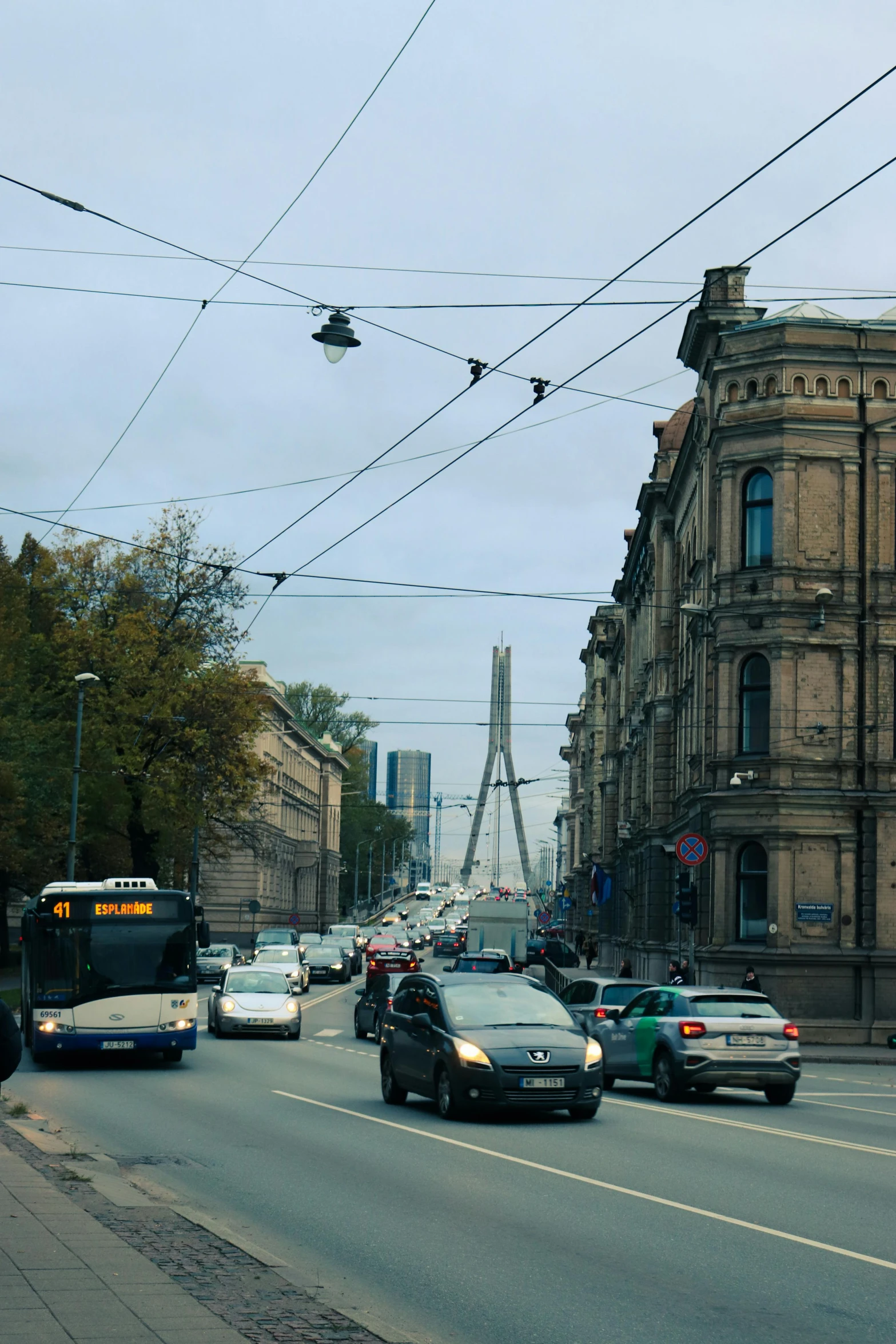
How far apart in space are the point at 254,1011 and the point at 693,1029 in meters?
13.1

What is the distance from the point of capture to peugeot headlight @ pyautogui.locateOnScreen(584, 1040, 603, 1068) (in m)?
16.5

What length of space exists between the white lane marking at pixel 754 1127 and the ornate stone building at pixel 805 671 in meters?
15.2

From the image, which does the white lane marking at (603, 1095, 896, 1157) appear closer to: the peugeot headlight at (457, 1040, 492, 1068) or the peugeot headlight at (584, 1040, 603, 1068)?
the peugeot headlight at (584, 1040, 603, 1068)

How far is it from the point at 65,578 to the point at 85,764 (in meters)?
5.90

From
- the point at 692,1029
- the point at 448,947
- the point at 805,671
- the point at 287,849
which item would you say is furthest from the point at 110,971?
the point at 287,849

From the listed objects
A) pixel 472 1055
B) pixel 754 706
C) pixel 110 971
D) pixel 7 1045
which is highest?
pixel 754 706

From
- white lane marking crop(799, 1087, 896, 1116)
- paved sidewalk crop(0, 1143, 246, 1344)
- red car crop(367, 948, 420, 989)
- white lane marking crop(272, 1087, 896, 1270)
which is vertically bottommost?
red car crop(367, 948, 420, 989)

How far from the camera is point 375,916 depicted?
153 m

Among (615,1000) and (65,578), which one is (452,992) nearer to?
(615,1000)

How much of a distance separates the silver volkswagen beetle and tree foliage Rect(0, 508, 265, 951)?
1715cm

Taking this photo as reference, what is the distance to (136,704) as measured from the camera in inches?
1933

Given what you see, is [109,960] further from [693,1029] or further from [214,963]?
[214,963]

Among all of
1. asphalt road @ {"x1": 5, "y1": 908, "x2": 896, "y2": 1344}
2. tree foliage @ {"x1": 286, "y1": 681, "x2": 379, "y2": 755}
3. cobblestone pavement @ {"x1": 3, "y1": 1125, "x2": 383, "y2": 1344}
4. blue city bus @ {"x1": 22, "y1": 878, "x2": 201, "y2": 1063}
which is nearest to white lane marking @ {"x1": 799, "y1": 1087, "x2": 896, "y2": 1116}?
asphalt road @ {"x1": 5, "y1": 908, "x2": 896, "y2": 1344}

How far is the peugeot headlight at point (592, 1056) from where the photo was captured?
54.0 feet
